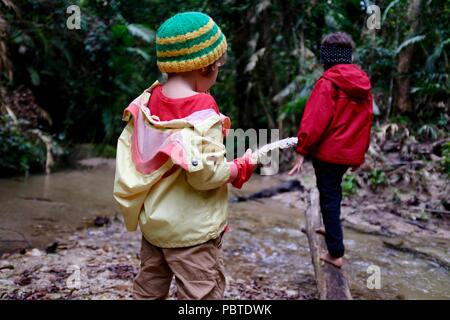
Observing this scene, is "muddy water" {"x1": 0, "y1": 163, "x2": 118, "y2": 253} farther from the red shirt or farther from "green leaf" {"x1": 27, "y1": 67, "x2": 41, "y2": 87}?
the red shirt

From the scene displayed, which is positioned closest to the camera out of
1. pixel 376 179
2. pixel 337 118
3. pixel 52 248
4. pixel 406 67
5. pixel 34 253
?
pixel 337 118

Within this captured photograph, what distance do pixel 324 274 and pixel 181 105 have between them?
6.19 feet

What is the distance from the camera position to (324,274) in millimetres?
3072

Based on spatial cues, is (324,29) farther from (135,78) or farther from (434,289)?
(434,289)

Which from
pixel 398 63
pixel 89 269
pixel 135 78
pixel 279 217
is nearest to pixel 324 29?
pixel 398 63

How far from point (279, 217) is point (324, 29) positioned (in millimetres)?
5006

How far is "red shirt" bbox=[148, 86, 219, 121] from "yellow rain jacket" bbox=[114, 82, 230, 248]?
3 cm

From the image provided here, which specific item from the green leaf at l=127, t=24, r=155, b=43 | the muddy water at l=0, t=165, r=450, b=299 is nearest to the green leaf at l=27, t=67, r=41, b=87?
the green leaf at l=127, t=24, r=155, b=43

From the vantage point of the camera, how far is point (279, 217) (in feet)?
18.5

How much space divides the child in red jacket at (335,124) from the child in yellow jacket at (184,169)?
1440 mm

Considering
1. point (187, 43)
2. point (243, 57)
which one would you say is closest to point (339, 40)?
point (187, 43)

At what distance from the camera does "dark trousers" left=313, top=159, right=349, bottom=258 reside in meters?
3.24

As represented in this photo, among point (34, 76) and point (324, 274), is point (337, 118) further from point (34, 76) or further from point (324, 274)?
point (34, 76)
